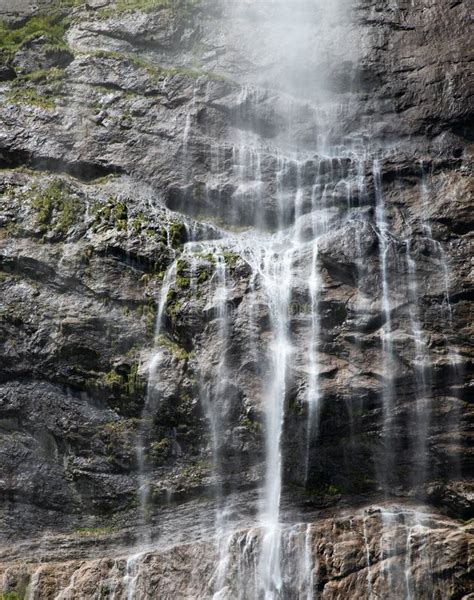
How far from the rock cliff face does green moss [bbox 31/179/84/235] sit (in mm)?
49

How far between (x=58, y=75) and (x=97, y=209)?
5270 mm

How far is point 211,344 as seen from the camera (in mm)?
13828

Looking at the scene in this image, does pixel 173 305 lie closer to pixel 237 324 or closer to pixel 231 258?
pixel 237 324

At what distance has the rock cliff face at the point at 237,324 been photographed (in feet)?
40.7

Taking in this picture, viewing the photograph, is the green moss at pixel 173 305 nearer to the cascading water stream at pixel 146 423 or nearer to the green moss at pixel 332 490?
the cascading water stream at pixel 146 423

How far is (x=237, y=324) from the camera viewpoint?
13.9 meters

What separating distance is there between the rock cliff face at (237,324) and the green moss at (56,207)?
5 cm

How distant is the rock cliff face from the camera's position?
12.4 metres

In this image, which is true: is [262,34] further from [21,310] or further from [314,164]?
[21,310]

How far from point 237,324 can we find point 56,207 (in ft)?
17.4

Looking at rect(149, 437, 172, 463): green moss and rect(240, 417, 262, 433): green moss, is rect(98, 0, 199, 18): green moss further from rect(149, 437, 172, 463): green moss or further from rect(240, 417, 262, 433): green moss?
rect(149, 437, 172, 463): green moss

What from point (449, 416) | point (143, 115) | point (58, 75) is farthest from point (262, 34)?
point (449, 416)

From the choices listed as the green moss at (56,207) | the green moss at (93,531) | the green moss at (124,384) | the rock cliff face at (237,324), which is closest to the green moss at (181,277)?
the rock cliff face at (237,324)

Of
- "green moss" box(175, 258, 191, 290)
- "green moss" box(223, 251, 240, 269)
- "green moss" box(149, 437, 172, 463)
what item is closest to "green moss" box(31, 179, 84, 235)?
"green moss" box(175, 258, 191, 290)
